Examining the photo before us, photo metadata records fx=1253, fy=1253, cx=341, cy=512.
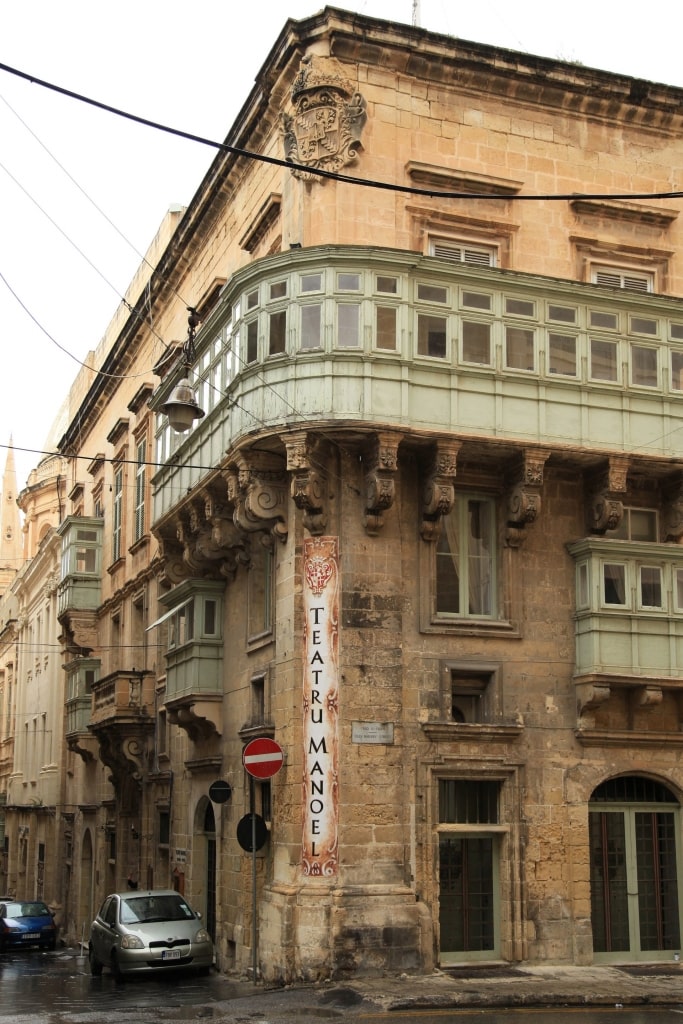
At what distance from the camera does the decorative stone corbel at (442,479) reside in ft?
58.9

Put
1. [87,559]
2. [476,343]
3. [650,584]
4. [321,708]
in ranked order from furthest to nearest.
A: 1. [87,559]
2. [650,584]
3. [476,343]
4. [321,708]

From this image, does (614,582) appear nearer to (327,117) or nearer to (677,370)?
(677,370)

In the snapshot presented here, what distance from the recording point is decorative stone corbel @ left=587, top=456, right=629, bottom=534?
18.9m

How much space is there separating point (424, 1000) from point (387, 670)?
467cm

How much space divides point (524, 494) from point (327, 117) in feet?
21.6

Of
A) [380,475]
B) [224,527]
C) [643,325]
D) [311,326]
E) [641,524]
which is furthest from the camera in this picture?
[224,527]

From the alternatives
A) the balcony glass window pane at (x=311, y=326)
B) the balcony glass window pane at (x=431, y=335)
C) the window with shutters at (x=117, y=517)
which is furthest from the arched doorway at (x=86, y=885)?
the balcony glass window pane at (x=431, y=335)

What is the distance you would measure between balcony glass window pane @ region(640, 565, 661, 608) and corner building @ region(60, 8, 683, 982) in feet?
0.21

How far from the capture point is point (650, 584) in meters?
19.0

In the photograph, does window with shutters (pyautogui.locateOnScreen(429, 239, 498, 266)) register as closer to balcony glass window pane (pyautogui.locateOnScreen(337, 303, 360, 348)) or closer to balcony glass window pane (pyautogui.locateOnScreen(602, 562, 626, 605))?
balcony glass window pane (pyautogui.locateOnScreen(337, 303, 360, 348))

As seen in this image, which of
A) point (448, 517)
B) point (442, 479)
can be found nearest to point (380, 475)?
point (442, 479)

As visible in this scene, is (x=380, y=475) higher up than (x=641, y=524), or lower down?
higher up

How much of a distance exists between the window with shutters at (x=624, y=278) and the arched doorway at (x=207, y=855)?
11790 mm

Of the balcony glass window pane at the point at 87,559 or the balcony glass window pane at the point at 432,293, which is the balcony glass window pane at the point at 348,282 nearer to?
the balcony glass window pane at the point at 432,293
